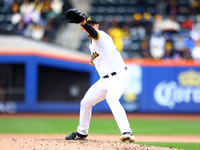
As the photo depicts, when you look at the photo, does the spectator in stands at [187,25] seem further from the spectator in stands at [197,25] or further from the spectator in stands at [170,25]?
the spectator in stands at [170,25]

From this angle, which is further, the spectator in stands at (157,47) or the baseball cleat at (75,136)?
the spectator in stands at (157,47)

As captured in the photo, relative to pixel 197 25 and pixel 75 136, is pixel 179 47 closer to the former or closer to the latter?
pixel 197 25

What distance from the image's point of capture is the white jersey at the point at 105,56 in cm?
477

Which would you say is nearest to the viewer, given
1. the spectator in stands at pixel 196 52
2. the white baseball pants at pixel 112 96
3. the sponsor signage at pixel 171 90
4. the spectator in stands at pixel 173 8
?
the white baseball pants at pixel 112 96

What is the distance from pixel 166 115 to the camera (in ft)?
43.0

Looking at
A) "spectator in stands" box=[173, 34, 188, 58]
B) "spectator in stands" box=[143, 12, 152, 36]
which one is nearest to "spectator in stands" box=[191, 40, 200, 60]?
"spectator in stands" box=[173, 34, 188, 58]

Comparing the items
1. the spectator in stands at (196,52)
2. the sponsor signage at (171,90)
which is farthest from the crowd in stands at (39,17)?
the spectator in stands at (196,52)

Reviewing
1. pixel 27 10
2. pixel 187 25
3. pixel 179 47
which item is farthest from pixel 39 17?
pixel 187 25

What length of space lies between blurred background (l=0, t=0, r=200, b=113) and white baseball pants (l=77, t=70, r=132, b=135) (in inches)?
311

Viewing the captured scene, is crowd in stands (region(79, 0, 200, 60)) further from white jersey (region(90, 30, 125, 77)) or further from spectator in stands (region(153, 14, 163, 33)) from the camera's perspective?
white jersey (region(90, 30, 125, 77))

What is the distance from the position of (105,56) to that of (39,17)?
10.4 metres

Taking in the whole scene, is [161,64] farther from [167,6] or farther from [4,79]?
[4,79]

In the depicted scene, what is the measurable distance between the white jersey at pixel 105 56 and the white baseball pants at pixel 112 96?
11 cm

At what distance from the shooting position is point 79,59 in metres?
13.5
